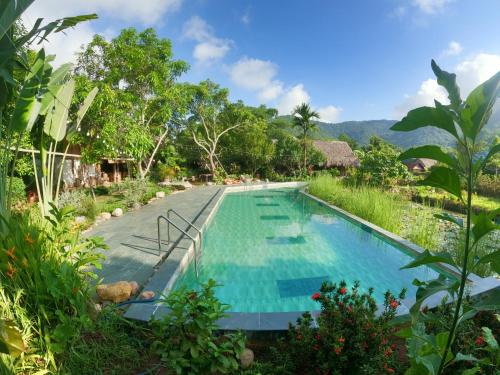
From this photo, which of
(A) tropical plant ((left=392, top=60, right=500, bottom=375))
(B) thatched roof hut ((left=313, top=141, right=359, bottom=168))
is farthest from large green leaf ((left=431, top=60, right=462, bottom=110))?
(B) thatched roof hut ((left=313, top=141, right=359, bottom=168))

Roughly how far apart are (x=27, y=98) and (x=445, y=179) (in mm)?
3724

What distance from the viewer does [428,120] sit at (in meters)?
1.08

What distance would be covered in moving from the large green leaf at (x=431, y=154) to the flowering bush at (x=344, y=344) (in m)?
1.68

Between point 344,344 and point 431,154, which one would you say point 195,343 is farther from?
point 431,154

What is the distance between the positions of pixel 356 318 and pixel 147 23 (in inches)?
Answer: 625

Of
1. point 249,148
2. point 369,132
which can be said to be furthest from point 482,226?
point 369,132

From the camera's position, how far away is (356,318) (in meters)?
2.39

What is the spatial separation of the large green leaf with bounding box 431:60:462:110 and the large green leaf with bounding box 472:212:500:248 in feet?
1.50

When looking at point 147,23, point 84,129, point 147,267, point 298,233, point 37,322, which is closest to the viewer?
point 37,322

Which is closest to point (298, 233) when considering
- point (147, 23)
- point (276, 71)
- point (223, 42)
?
point (147, 23)

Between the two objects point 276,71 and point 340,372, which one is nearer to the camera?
point 340,372

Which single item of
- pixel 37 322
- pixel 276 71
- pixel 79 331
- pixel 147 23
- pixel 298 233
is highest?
pixel 276 71

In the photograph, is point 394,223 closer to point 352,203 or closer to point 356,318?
point 352,203

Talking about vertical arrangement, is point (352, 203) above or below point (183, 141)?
below
